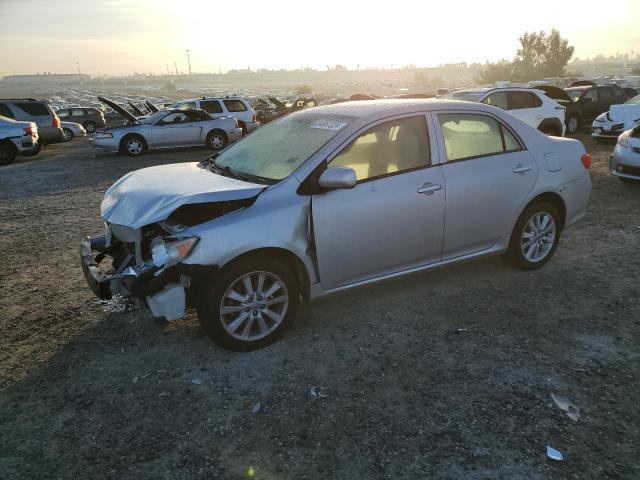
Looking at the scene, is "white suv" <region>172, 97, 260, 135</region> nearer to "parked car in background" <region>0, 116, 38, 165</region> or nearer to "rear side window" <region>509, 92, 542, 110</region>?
"parked car in background" <region>0, 116, 38, 165</region>

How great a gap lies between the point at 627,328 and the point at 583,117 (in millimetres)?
15094

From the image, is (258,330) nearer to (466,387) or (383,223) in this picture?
(383,223)

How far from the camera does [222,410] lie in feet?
10.1

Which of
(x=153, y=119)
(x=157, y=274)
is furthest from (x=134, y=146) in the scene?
(x=157, y=274)

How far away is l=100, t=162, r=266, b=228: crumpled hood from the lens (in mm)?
3432

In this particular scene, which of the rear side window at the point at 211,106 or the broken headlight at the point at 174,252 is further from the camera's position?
the rear side window at the point at 211,106

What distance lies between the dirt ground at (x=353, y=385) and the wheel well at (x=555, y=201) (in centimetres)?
59

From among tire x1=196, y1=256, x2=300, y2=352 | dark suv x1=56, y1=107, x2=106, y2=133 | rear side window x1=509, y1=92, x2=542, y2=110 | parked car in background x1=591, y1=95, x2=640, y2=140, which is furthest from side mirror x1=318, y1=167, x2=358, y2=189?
dark suv x1=56, y1=107, x2=106, y2=133

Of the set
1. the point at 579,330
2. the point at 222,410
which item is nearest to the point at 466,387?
the point at 579,330

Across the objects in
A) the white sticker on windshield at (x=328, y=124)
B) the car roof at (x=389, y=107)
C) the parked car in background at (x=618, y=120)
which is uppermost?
the car roof at (x=389, y=107)

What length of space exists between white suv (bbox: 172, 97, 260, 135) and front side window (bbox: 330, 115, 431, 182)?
14.7 meters

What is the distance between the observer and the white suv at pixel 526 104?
1160 centimetres

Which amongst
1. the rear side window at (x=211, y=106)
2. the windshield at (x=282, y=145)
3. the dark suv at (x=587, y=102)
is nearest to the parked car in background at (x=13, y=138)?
the rear side window at (x=211, y=106)

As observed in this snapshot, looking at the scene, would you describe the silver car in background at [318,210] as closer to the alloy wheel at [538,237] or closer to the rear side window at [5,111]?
the alloy wheel at [538,237]
